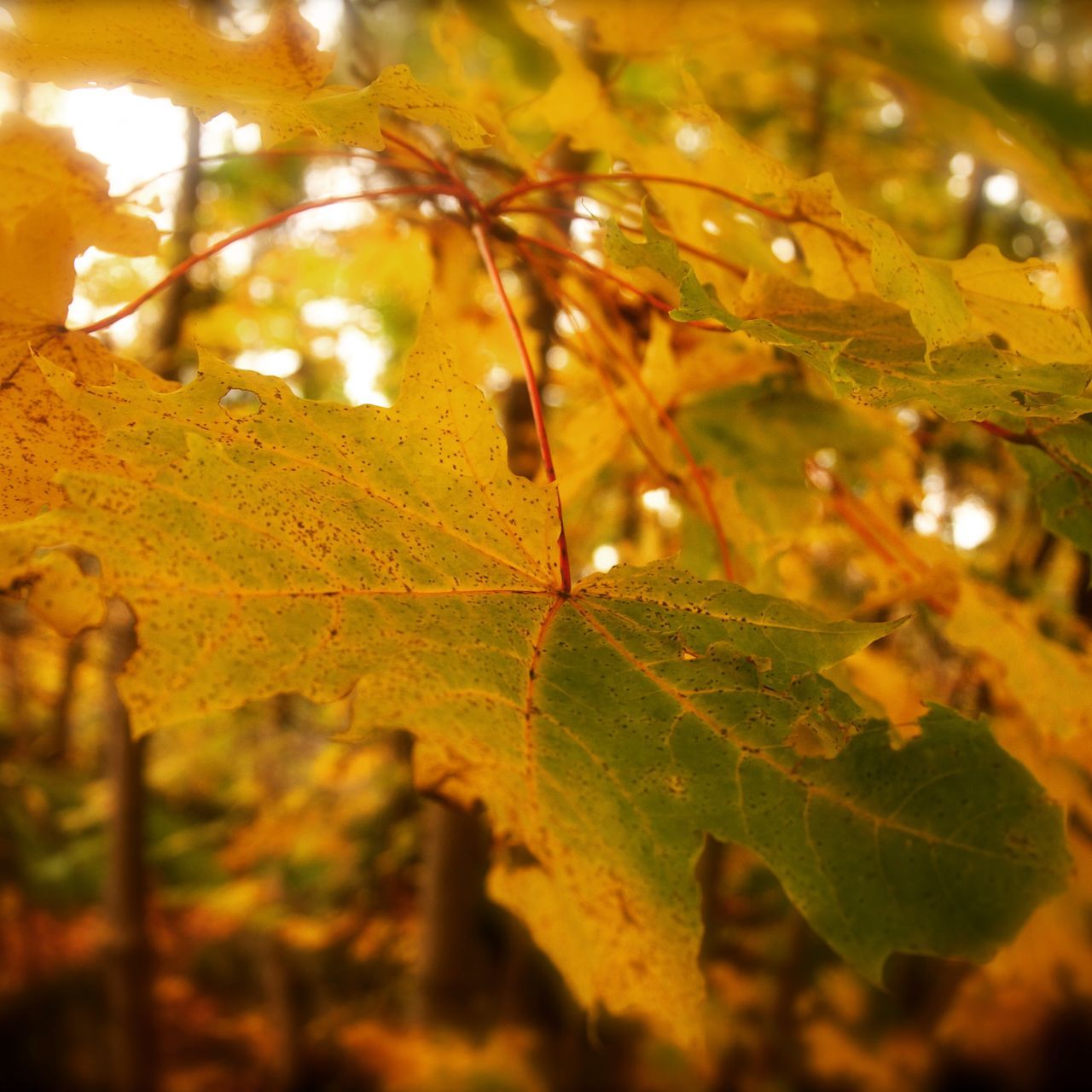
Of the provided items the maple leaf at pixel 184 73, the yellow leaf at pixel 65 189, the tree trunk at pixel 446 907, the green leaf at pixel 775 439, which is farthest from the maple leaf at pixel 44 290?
the tree trunk at pixel 446 907

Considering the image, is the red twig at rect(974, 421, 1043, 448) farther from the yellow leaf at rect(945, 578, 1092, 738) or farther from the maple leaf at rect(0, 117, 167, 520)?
the maple leaf at rect(0, 117, 167, 520)

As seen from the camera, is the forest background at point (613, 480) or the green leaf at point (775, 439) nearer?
the forest background at point (613, 480)

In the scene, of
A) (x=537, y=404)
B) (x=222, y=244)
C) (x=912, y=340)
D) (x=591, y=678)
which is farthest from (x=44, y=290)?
(x=912, y=340)

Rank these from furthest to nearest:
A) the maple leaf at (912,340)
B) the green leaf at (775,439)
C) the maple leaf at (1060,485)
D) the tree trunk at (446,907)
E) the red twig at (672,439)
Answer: the tree trunk at (446,907) < the green leaf at (775,439) < the red twig at (672,439) < the maple leaf at (1060,485) < the maple leaf at (912,340)

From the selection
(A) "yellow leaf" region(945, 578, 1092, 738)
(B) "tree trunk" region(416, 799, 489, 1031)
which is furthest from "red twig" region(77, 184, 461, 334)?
(B) "tree trunk" region(416, 799, 489, 1031)

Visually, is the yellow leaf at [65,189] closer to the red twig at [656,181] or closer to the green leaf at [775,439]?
the red twig at [656,181]

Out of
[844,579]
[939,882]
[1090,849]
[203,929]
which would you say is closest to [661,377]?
[939,882]

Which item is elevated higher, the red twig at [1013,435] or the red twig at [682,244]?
the red twig at [682,244]
